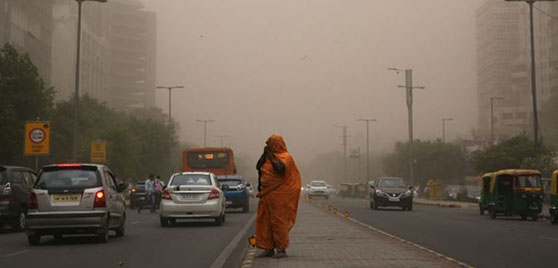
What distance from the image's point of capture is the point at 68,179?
17969mm

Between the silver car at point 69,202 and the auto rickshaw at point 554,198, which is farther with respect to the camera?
the auto rickshaw at point 554,198

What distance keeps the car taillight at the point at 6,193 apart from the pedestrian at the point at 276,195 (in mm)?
11303

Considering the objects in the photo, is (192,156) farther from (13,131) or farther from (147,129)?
(147,129)

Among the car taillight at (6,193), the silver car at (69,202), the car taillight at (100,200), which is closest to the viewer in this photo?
the silver car at (69,202)

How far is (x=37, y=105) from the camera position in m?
48.8

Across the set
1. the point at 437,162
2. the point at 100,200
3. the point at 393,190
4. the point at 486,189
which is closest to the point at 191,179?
the point at 100,200

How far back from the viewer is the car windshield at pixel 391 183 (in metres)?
41.9

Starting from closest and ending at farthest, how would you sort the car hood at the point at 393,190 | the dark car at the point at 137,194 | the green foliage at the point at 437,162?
the car hood at the point at 393,190
the dark car at the point at 137,194
the green foliage at the point at 437,162

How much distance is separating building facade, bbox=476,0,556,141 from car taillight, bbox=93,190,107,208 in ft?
412

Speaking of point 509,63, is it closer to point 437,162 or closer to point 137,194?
point 437,162

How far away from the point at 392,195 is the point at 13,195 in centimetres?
2275

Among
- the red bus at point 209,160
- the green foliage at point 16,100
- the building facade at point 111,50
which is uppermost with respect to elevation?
the building facade at point 111,50

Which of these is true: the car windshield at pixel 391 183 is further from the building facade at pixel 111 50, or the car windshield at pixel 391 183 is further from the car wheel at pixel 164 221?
the building facade at pixel 111 50

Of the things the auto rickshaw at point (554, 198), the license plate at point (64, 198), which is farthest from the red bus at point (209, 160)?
the license plate at point (64, 198)
